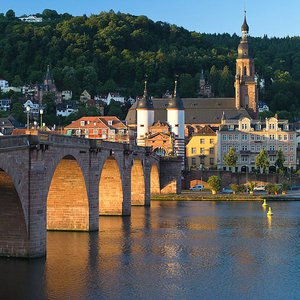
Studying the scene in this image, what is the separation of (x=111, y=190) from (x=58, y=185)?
16.2m

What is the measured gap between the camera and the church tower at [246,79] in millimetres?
158625

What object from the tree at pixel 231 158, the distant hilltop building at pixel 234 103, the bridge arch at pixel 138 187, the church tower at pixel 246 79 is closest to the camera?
the bridge arch at pixel 138 187

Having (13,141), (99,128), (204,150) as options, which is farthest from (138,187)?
(13,141)

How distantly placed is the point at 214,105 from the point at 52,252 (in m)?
112

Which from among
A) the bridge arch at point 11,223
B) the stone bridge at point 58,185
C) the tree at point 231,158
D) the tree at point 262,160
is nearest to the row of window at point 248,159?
the tree at point 231,158

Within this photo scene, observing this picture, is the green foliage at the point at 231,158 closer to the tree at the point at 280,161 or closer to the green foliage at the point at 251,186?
the tree at the point at 280,161

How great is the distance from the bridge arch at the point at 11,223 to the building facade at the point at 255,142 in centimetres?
9327

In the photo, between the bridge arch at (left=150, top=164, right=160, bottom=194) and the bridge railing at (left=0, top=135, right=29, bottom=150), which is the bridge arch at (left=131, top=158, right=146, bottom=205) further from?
the bridge railing at (left=0, top=135, right=29, bottom=150)

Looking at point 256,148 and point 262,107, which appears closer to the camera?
point 256,148

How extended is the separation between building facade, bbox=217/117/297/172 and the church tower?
2444cm

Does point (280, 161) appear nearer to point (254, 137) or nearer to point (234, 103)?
point (254, 137)

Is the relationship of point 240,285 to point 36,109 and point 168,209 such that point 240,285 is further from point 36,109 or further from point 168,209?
point 36,109

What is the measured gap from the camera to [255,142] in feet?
439

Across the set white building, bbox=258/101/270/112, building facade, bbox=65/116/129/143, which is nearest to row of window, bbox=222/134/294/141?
building facade, bbox=65/116/129/143
